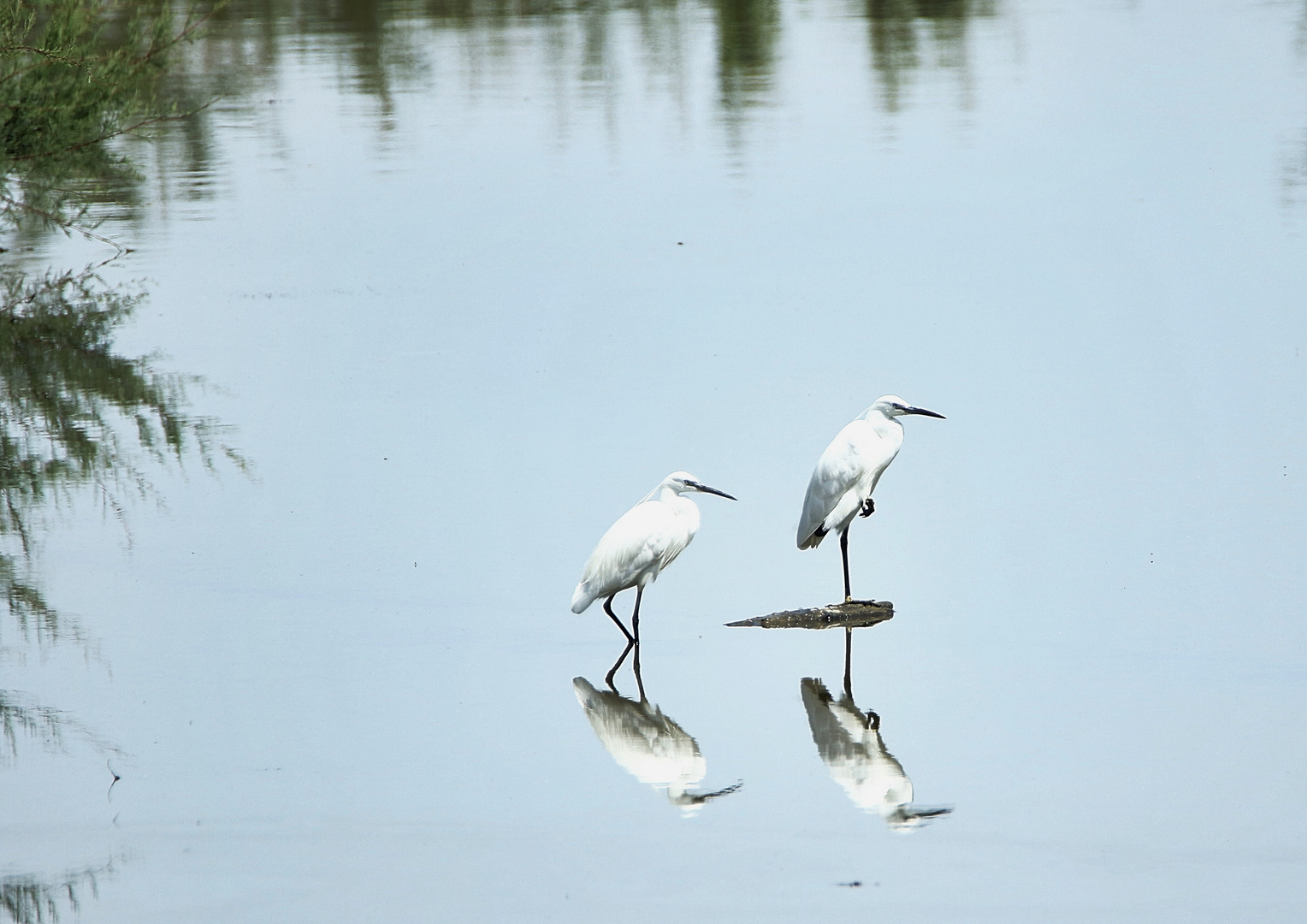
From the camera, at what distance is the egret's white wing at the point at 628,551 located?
281 inches

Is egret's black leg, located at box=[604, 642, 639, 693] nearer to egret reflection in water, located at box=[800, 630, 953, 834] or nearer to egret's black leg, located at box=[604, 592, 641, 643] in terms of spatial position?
egret's black leg, located at box=[604, 592, 641, 643]

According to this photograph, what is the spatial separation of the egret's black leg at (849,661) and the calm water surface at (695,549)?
0.07 meters

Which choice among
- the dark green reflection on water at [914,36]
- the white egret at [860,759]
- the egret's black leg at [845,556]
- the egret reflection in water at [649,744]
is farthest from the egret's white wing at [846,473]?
the dark green reflection on water at [914,36]

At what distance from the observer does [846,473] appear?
7727 mm

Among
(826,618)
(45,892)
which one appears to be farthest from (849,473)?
(45,892)

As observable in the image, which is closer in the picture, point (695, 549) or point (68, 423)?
point (695, 549)

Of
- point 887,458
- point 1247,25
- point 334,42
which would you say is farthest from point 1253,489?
point 334,42

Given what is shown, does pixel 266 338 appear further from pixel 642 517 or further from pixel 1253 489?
pixel 1253 489

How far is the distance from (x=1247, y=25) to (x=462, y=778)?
74.2ft

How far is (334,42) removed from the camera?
27.1 meters

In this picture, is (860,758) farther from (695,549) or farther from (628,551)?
(695,549)

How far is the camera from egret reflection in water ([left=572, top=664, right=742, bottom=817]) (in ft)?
19.2

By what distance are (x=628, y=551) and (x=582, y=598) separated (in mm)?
303

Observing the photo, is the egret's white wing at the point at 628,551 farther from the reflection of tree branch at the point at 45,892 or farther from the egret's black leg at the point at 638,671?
the reflection of tree branch at the point at 45,892
